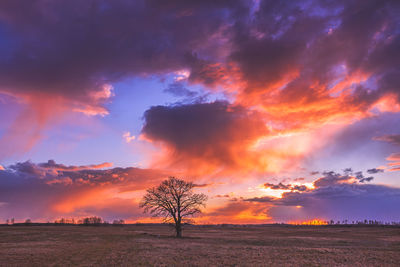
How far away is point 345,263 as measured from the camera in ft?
96.7

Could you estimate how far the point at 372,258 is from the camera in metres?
33.1

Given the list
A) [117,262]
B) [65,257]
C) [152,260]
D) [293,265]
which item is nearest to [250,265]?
[293,265]

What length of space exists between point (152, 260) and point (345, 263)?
62.8ft

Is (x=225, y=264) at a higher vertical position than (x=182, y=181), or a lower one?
lower

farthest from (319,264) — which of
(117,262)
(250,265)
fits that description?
(117,262)

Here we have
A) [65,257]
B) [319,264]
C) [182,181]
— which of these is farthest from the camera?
[182,181]

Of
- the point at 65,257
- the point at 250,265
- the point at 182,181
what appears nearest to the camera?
the point at 250,265

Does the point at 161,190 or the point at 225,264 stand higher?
the point at 161,190

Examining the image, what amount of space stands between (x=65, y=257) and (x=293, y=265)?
23.0m

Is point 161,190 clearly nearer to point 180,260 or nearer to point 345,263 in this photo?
point 180,260

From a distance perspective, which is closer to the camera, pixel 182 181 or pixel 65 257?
pixel 65 257

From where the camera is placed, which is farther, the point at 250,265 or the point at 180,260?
the point at 180,260

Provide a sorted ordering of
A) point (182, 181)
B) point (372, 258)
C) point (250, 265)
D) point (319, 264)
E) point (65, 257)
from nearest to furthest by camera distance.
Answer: point (250, 265), point (319, 264), point (65, 257), point (372, 258), point (182, 181)

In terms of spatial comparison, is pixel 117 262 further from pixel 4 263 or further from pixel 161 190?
pixel 161 190
